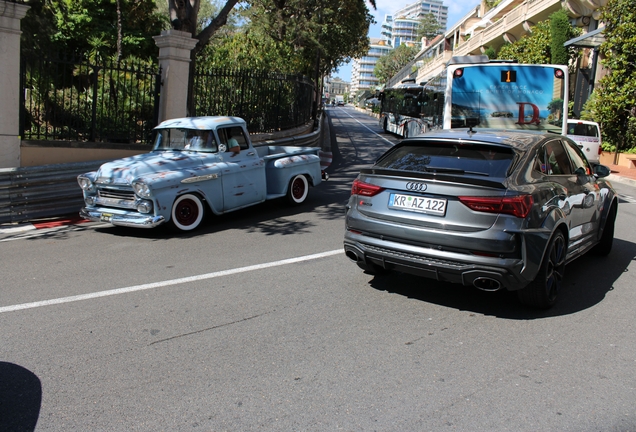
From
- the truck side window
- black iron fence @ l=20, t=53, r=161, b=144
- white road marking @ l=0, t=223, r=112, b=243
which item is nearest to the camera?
white road marking @ l=0, t=223, r=112, b=243

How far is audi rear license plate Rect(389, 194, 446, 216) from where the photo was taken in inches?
203

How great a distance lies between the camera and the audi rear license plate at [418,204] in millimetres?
5168

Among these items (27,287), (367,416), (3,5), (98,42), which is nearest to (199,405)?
(367,416)

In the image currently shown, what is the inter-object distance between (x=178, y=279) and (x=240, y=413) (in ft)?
9.69

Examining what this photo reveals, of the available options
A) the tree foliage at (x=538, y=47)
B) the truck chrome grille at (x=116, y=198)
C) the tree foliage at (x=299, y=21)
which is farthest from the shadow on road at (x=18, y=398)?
the tree foliage at (x=538, y=47)

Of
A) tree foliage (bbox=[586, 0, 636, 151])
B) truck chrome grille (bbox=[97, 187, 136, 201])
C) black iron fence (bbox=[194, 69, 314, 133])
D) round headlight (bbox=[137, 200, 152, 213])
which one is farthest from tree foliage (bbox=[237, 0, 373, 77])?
round headlight (bbox=[137, 200, 152, 213])

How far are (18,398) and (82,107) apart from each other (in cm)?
1069

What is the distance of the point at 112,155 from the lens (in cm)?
1206

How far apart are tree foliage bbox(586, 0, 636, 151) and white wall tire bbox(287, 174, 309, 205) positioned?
17.0m

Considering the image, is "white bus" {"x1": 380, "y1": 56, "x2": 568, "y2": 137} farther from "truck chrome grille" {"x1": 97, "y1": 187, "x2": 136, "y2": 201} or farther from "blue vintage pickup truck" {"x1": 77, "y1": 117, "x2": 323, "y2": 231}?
"truck chrome grille" {"x1": 97, "y1": 187, "x2": 136, "y2": 201}

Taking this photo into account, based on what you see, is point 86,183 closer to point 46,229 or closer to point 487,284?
point 46,229

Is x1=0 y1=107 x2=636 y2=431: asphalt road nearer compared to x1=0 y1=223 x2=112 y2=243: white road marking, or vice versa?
x1=0 y1=107 x2=636 y2=431: asphalt road

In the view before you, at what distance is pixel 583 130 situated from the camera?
19.6 m

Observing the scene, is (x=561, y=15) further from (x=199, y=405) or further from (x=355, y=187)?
(x=199, y=405)
